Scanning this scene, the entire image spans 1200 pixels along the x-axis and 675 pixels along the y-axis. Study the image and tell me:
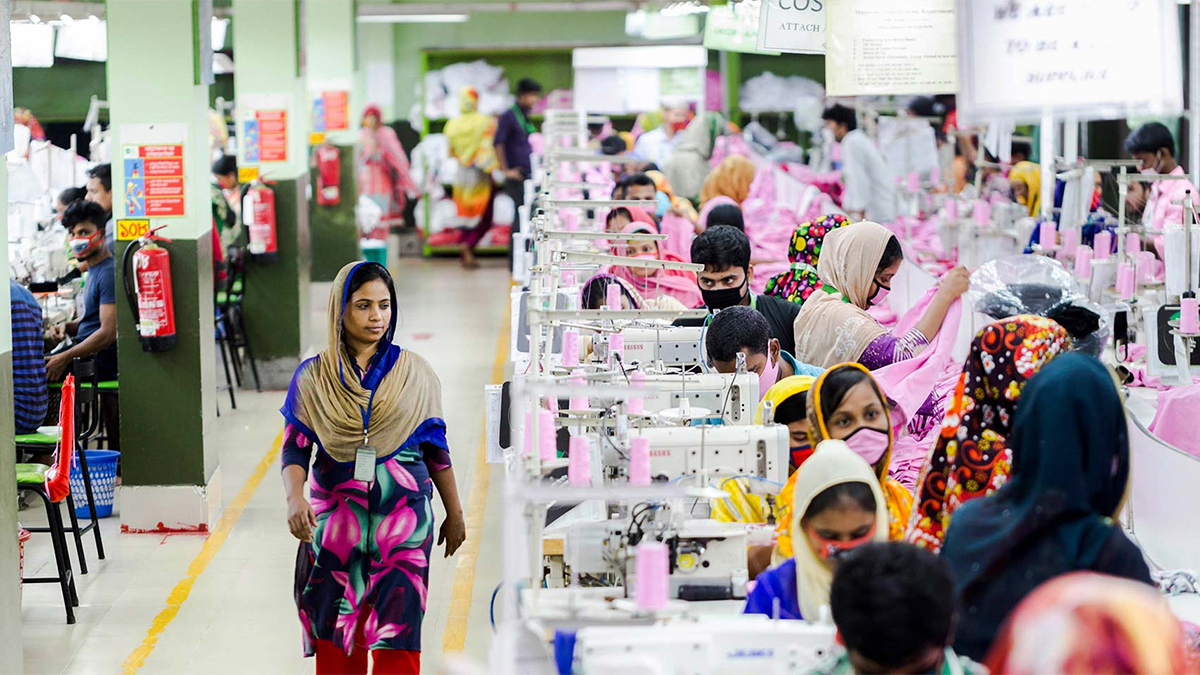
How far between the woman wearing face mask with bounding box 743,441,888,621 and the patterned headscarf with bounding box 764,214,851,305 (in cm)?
324

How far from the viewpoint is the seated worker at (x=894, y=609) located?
2568 millimetres

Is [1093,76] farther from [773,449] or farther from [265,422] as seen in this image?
[265,422]

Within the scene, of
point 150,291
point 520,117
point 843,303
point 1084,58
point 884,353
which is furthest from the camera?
point 520,117

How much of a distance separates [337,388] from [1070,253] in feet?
14.6

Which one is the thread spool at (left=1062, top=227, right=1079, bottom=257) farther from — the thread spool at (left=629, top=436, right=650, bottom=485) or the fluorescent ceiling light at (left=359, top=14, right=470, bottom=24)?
the fluorescent ceiling light at (left=359, top=14, right=470, bottom=24)

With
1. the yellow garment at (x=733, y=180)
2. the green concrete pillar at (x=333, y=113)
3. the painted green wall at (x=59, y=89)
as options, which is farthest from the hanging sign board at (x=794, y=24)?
the painted green wall at (x=59, y=89)

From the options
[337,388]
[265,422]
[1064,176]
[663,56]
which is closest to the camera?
[337,388]

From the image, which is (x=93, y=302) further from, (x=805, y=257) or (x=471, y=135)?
(x=471, y=135)

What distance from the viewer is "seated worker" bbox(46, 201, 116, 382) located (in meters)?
7.74

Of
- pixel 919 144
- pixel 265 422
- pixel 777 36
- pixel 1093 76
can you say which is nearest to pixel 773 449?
pixel 1093 76

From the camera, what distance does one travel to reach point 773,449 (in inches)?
158

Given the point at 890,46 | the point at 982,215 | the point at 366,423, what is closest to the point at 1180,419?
the point at 890,46

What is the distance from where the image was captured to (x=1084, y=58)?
3.72 metres

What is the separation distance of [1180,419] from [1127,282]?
162 centimetres
